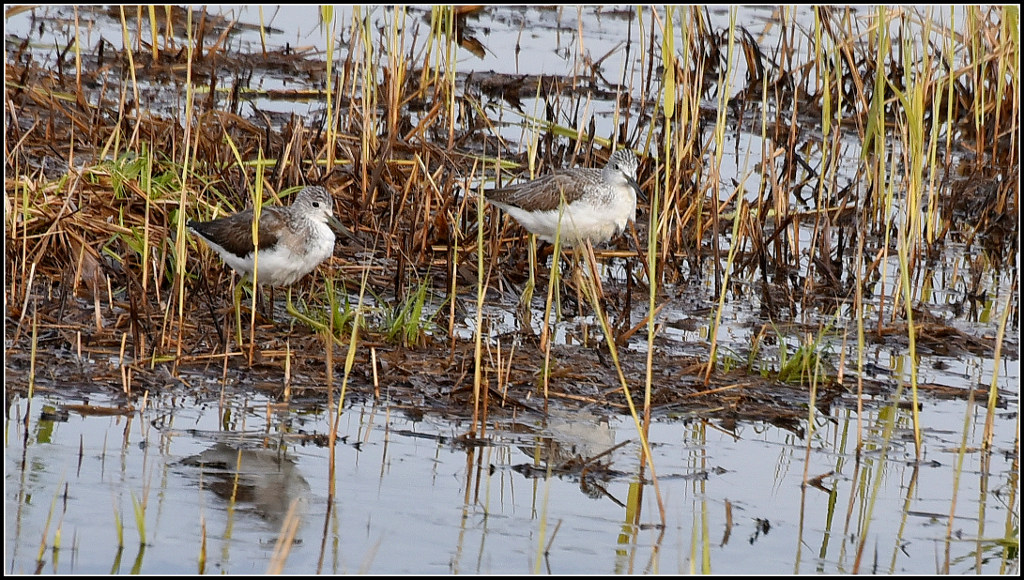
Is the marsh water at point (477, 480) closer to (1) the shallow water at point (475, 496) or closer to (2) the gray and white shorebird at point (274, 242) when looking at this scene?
(1) the shallow water at point (475, 496)

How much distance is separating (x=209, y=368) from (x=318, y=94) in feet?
17.1

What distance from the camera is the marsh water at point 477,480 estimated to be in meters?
4.04

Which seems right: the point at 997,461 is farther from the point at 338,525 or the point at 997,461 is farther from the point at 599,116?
the point at 599,116

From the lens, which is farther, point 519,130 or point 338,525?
point 519,130

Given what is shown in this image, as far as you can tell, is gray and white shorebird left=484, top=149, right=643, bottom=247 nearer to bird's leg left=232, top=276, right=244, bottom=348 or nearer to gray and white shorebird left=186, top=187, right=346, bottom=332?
gray and white shorebird left=186, top=187, right=346, bottom=332

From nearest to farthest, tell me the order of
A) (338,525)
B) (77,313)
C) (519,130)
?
(338,525)
(77,313)
(519,130)

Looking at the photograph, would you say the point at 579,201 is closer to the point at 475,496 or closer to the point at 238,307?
the point at 238,307

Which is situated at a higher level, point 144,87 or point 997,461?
point 144,87

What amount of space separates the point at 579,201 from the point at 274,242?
200 cm

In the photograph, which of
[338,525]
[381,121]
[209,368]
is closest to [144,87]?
[381,121]

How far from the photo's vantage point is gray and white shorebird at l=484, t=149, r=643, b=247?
735cm

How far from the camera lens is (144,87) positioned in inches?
407

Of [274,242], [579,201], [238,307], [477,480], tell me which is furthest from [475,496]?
[579,201]

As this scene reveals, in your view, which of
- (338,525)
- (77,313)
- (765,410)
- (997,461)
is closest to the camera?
(338,525)
